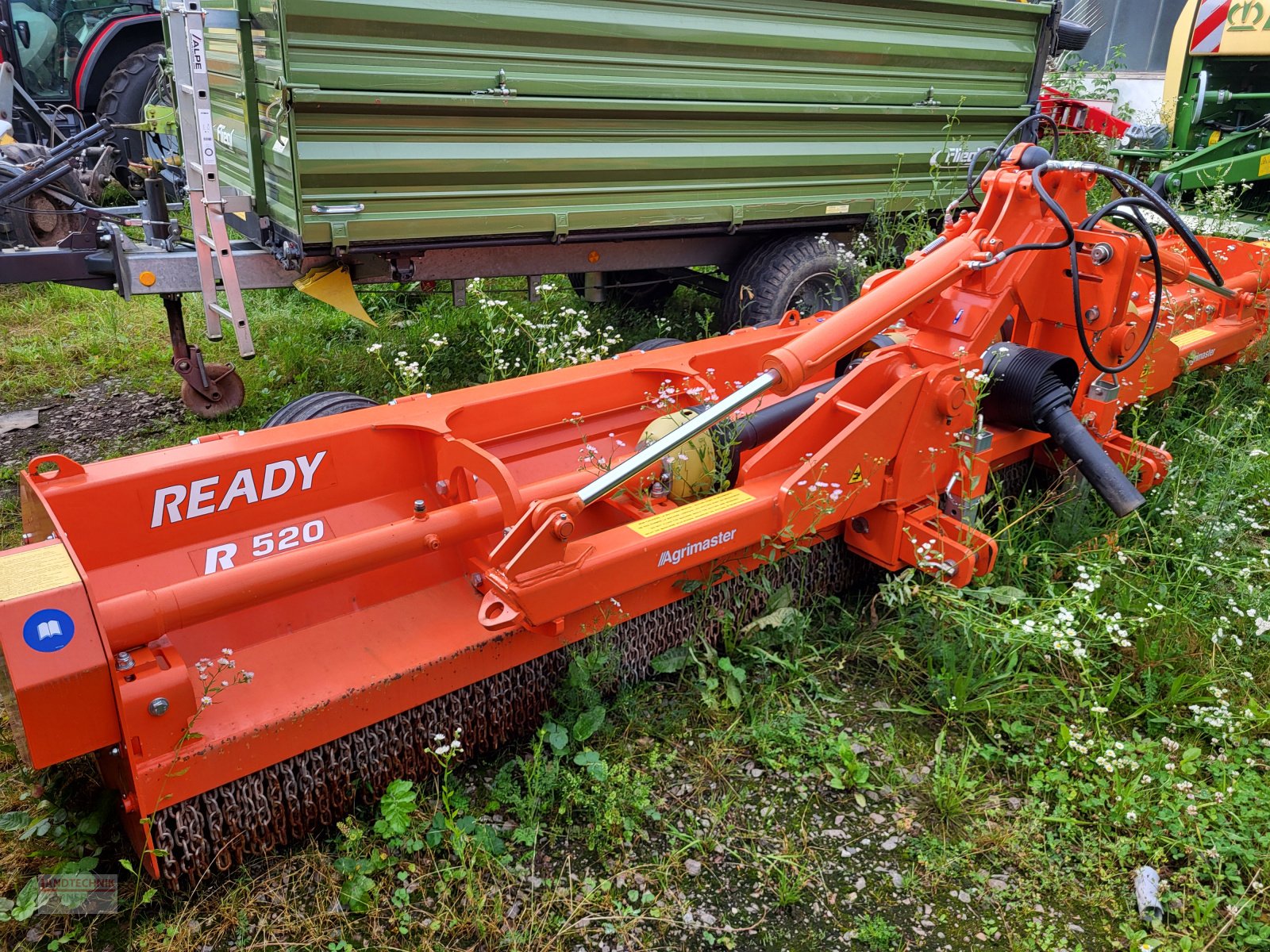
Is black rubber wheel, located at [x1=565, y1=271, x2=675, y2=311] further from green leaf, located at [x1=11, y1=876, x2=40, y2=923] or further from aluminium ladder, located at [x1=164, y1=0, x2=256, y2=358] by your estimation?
green leaf, located at [x1=11, y1=876, x2=40, y2=923]

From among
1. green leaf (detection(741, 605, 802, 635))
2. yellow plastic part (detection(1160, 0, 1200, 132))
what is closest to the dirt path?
green leaf (detection(741, 605, 802, 635))

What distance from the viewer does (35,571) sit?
1.93 m

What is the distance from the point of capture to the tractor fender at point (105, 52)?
8555 millimetres

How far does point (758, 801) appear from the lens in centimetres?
247

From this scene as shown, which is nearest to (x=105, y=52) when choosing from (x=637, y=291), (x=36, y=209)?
(x=36, y=209)

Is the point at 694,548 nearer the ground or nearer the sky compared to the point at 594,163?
nearer the ground

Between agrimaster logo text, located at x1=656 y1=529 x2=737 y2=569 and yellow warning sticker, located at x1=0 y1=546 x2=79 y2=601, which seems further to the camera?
agrimaster logo text, located at x1=656 y1=529 x2=737 y2=569

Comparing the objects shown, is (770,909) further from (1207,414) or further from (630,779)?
(1207,414)

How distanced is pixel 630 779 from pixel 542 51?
309 cm

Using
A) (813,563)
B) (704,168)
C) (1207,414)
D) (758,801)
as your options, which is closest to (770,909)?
(758,801)

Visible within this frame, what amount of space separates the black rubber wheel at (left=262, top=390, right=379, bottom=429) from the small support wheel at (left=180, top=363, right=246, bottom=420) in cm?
189

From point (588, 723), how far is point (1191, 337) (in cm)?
331

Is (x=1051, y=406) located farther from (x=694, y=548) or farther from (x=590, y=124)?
(x=590, y=124)

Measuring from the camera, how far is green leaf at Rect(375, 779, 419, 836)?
2250mm
